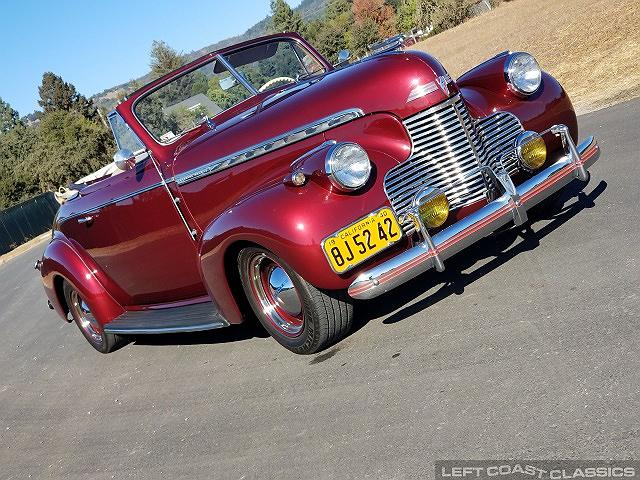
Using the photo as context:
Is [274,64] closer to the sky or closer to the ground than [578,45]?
closer to the sky

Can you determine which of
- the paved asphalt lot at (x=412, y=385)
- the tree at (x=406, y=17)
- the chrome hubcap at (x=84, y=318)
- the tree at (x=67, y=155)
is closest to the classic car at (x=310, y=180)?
the paved asphalt lot at (x=412, y=385)

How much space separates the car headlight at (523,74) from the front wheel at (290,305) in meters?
2.04

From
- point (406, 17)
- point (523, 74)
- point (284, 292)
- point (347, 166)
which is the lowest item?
point (284, 292)

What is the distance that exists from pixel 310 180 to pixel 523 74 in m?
2.06

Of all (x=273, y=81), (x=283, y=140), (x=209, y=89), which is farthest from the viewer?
(x=273, y=81)

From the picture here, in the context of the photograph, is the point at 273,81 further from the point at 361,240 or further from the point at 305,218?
the point at 361,240

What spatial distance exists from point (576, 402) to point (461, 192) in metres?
1.82

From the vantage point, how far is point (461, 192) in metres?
4.60

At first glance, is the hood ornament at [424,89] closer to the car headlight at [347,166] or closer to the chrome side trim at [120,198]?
the car headlight at [347,166]

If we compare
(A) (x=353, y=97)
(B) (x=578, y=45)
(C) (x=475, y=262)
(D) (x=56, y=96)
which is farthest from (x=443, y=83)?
(D) (x=56, y=96)

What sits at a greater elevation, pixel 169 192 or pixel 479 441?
pixel 169 192

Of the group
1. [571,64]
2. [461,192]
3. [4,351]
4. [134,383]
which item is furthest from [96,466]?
[571,64]

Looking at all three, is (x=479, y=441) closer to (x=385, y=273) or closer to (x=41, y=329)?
(x=385, y=273)

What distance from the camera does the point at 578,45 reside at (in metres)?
17.5
